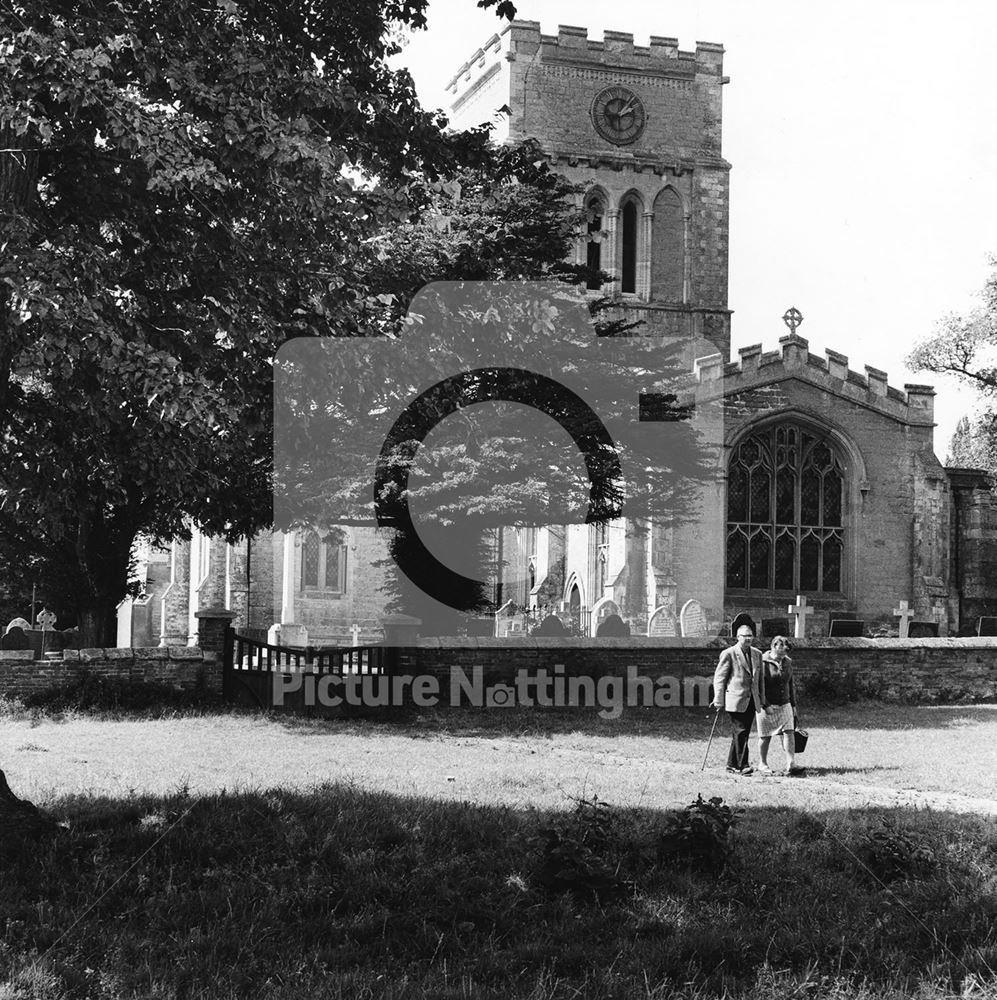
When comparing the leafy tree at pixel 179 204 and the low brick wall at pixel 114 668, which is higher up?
the leafy tree at pixel 179 204

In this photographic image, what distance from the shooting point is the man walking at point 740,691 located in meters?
13.7

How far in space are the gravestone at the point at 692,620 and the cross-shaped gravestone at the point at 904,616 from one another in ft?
15.5

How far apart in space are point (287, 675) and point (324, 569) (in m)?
21.4

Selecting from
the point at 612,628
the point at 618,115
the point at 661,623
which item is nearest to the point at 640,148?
the point at 618,115

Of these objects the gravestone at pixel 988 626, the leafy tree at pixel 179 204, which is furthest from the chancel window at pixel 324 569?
the leafy tree at pixel 179 204

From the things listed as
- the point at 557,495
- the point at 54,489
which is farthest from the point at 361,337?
the point at 557,495

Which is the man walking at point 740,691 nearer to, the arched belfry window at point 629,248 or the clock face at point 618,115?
the arched belfry window at point 629,248

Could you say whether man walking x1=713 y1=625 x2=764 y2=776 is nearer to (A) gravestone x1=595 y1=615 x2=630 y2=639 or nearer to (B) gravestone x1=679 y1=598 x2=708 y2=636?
(A) gravestone x1=595 y1=615 x2=630 y2=639

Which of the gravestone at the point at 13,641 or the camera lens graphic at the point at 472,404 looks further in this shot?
the camera lens graphic at the point at 472,404

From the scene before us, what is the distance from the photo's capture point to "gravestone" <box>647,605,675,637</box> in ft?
106

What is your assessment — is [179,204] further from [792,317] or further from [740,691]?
[792,317]

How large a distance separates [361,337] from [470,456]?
9478 mm

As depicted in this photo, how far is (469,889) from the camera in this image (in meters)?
8.66

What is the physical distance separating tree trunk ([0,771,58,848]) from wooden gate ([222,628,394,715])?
9528 millimetres
